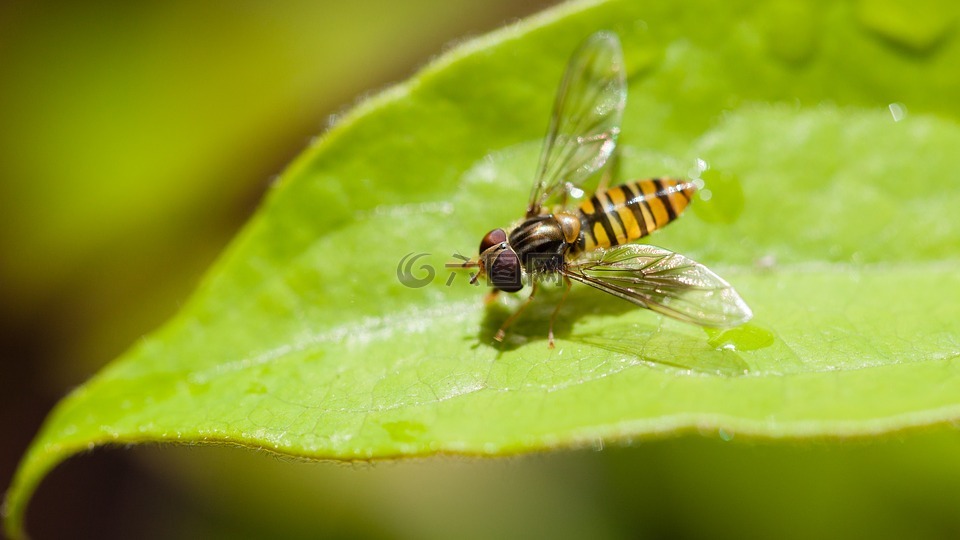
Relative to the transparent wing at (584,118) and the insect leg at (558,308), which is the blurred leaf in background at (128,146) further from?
the insect leg at (558,308)

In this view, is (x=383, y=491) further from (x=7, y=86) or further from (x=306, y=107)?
(x=7, y=86)

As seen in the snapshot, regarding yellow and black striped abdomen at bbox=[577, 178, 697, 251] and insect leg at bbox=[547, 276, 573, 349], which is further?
yellow and black striped abdomen at bbox=[577, 178, 697, 251]

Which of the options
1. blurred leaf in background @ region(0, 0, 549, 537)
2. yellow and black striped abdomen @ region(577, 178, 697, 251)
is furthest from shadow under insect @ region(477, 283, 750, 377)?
blurred leaf in background @ region(0, 0, 549, 537)

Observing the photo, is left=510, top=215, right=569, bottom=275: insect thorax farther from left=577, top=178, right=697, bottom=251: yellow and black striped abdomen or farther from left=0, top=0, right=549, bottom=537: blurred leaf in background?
left=0, top=0, right=549, bottom=537: blurred leaf in background

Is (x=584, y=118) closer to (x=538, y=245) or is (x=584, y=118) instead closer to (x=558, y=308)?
(x=538, y=245)

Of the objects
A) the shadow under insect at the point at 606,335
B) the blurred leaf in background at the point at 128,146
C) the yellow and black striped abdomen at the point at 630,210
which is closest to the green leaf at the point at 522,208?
the shadow under insect at the point at 606,335

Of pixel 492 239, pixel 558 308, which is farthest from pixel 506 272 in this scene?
pixel 558 308
